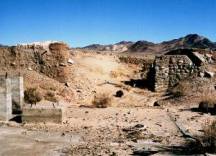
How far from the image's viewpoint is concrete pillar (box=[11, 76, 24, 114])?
15594 millimetres

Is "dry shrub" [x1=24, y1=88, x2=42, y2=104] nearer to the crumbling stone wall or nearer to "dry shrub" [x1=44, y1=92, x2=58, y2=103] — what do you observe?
"dry shrub" [x1=44, y1=92, x2=58, y2=103]

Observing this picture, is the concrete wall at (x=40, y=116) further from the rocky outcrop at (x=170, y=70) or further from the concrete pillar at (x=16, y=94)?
the rocky outcrop at (x=170, y=70)

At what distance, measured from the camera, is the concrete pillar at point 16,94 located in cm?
1559

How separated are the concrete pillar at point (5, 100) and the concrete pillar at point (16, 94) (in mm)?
1077

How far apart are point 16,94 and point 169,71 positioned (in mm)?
10335

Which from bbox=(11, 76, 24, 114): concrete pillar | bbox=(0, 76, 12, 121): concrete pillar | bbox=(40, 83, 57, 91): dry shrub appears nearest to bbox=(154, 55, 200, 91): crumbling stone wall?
bbox=(40, 83, 57, 91): dry shrub

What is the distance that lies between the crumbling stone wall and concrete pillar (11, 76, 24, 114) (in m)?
9.62

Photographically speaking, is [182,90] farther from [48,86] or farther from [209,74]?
[48,86]

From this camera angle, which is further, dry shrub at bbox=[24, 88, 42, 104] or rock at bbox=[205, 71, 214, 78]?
rock at bbox=[205, 71, 214, 78]

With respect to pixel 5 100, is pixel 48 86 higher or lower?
higher

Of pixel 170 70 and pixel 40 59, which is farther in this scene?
pixel 170 70

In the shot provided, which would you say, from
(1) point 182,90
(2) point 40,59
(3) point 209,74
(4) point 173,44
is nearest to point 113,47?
(4) point 173,44

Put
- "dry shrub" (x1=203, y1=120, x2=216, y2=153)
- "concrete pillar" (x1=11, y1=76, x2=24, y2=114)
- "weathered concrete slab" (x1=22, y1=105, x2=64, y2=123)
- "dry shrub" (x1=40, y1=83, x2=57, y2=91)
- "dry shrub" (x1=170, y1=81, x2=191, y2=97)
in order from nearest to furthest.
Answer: "dry shrub" (x1=203, y1=120, x2=216, y2=153) → "weathered concrete slab" (x1=22, y1=105, x2=64, y2=123) → "concrete pillar" (x1=11, y1=76, x2=24, y2=114) → "dry shrub" (x1=170, y1=81, x2=191, y2=97) → "dry shrub" (x1=40, y1=83, x2=57, y2=91)

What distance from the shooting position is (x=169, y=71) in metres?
23.9
